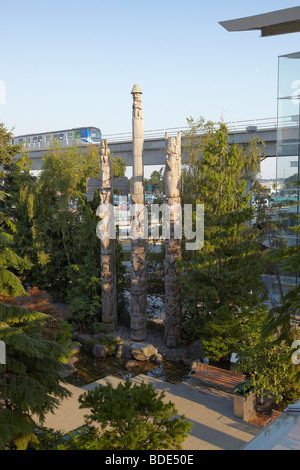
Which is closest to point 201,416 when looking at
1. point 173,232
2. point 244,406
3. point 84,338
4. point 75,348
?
point 244,406

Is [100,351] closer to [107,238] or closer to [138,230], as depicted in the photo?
[107,238]

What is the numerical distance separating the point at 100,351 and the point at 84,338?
135cm

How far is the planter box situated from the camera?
1009 centimetres

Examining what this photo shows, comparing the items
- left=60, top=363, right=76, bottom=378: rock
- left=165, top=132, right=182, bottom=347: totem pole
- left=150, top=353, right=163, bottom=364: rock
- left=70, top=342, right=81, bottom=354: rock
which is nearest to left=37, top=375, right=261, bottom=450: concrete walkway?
left=60, top=363, right=76, bottom=378: rock

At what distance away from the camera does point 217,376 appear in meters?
11.8

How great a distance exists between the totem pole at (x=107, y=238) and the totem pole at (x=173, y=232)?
230cm

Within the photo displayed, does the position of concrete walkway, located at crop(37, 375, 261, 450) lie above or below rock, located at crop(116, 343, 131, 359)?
below

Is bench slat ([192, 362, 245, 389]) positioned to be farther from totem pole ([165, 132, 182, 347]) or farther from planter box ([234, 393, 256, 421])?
totem pole ([165, 132, 182, 347])

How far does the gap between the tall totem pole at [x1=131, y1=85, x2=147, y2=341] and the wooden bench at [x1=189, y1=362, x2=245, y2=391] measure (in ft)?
10.5

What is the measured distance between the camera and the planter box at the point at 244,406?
397 inches

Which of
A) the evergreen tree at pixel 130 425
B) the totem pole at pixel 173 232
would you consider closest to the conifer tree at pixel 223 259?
the totem pole at pixel 173 232

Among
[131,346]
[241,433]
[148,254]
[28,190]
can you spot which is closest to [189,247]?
[148,254]

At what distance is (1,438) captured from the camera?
21.0ft

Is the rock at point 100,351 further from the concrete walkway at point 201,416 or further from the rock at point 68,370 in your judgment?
the concrete walkway at point 201,416
